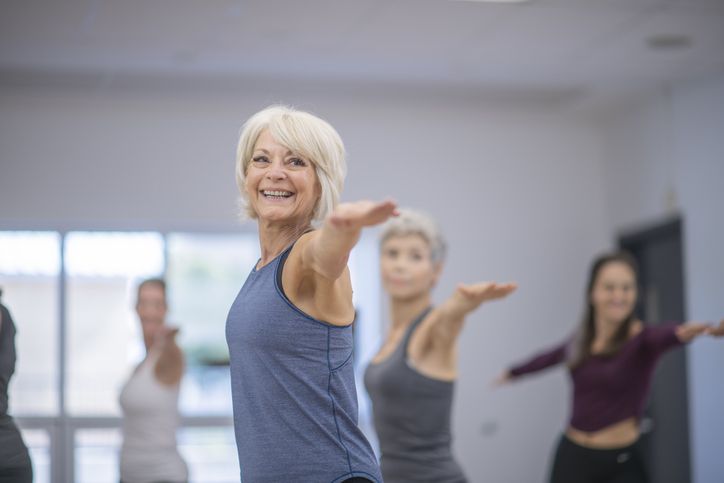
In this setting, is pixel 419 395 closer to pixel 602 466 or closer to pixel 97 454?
pixel 602 466

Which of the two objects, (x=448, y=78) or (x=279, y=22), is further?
(x=448, y=78)

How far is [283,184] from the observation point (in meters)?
1.84

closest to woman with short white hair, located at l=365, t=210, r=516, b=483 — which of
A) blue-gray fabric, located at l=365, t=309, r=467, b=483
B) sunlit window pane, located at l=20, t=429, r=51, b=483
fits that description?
blue-gray fabric, located at l=365, t=309, r=467, b=483

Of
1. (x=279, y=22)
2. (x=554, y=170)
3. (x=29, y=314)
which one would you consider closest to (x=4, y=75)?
(x=29, y=314)

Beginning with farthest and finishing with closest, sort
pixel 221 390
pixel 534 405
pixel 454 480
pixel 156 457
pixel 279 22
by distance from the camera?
pixel 534 405, pixel 221 390, pixel 279 22, pixel 156 457, pixel 454 480

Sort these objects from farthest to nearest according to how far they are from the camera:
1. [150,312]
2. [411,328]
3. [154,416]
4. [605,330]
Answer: [605,330], [150,312], [154,416], [411,328]

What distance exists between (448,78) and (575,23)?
135 centimetres

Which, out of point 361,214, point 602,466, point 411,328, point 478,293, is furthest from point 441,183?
point 361,214

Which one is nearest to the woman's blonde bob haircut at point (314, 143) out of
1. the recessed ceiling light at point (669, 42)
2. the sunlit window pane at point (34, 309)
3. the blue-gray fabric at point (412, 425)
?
the blue-gray fabric at point (412, 425)

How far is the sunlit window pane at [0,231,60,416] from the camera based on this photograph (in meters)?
6.14

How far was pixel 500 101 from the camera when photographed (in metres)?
6.89

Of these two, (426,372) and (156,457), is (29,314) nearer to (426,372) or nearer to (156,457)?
(156,457)

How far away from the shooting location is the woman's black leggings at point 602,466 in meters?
3.87

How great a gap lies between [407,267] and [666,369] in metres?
3.58
